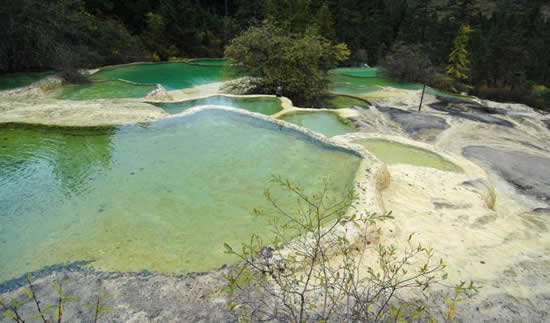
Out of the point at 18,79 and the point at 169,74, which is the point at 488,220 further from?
the point at 169,74

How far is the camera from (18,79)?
12.8 m

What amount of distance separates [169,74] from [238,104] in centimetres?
1065

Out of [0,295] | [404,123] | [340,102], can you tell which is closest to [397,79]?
[340,102]

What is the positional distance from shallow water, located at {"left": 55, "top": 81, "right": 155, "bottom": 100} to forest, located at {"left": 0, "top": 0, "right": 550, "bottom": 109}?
5.13 ft

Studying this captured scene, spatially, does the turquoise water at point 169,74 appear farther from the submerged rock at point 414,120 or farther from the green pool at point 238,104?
the submerged rock at point 414,120

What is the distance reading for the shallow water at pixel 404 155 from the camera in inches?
280

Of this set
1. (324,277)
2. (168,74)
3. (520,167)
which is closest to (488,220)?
(324,277)

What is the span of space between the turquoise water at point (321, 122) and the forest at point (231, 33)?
8.20 metres

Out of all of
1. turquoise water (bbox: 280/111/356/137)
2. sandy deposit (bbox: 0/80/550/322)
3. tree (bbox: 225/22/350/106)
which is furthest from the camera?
tree (bbox: 225/22/350/106)

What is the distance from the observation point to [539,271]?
4172 millimetres

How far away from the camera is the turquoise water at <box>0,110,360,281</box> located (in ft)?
12.2

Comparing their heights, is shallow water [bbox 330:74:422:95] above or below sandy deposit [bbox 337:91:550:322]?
above

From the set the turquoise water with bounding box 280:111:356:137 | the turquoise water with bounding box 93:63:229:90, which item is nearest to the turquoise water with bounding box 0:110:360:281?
the turquoise water with bounding box 280:111:356:137

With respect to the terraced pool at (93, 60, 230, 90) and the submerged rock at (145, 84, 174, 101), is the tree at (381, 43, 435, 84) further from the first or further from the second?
the submerged rock at (145, 84, 174, 101)
